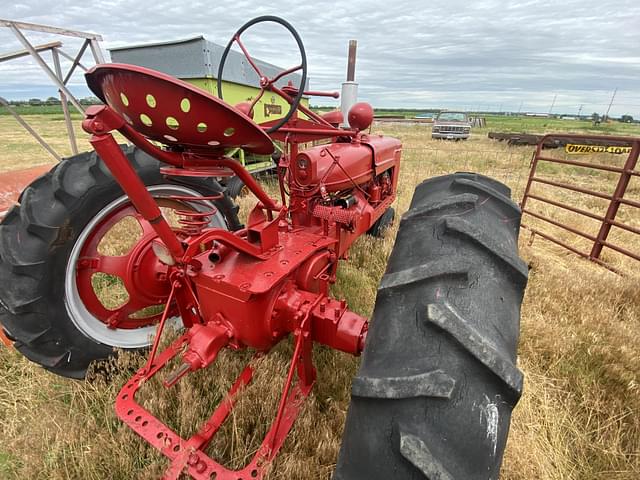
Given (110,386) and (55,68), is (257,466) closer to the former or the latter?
(110,386)

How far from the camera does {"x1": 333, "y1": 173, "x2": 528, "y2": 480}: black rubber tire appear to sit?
2.62 ft

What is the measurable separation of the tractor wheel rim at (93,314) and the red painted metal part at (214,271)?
0.10m

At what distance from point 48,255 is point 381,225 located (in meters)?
3.17

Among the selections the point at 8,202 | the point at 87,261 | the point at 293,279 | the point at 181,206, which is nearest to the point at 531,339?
the point at 293,279

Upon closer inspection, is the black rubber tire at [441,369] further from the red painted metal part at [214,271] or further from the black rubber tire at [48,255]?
the black rubber tire at [48,255]

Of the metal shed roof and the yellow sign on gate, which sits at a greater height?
the metal shed roof

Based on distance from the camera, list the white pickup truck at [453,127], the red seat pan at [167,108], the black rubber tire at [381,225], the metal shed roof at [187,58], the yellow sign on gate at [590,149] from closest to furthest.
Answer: the red seat pan at [167,108], the black rubber tire at [381,225], the yellow sign on gate at [590,149], the metal shed roof at [187,58], the white pickup truck at [453,127]

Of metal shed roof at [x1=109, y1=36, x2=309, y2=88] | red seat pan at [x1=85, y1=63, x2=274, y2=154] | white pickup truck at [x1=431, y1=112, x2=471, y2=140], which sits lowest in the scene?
white pickup truck at [x1=431, y1=112, x2=471, y2=140]

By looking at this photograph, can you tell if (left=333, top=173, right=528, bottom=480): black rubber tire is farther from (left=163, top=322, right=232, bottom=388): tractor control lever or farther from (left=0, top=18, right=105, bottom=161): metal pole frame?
(left=0, top=18, right=105, bottom=161): metal pole frame

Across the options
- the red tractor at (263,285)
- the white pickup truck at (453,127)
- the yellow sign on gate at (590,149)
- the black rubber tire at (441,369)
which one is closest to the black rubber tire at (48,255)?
the red tractor at (263,285)

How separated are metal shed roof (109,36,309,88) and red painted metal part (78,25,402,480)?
3.82 metres

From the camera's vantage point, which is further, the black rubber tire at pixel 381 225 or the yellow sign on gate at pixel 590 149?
the yellow sign on gate at pixel 590 149

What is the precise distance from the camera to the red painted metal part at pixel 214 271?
3.39 feet

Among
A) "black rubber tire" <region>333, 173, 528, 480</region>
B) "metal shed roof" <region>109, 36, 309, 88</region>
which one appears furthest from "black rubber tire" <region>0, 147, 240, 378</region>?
"metal shed roof" <region>109, 36, 309, 88</region>
